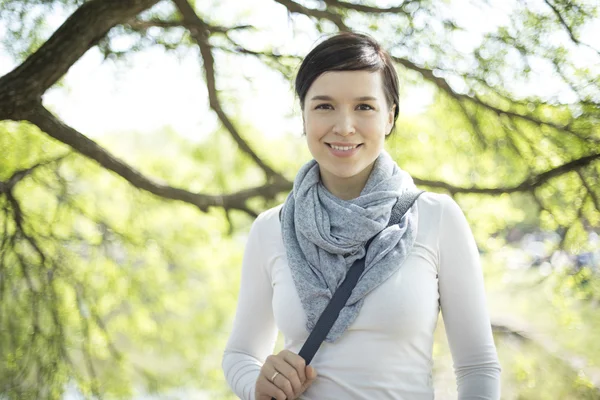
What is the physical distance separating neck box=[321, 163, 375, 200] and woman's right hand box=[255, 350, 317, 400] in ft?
1.14

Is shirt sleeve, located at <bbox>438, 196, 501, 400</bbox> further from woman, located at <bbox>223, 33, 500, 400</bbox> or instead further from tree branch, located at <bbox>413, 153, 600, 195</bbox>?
tree branch, located at <bbox>413, 153, 600, 195</bbox>

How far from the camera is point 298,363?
119 cm

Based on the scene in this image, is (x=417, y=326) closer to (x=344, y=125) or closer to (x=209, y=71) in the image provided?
(x=344, y=125)

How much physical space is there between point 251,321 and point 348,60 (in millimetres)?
553

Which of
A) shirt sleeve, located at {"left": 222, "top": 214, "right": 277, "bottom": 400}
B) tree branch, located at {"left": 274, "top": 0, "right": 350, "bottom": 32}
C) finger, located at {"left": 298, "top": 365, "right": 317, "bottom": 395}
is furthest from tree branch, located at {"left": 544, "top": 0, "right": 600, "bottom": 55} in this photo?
finger, located at {"left": 298, "top": 365, "right": 317, "bottom": 395}

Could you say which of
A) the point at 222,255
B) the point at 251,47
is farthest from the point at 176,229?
the point at 251,47

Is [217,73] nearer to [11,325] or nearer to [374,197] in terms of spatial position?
[11,325]

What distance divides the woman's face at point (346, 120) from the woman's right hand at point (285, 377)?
1.19 ft

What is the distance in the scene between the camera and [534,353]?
3.28 metres

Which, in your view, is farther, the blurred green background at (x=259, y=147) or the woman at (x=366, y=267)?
the blurred green background at (x=259, y=147)

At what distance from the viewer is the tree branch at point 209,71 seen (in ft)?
11.1

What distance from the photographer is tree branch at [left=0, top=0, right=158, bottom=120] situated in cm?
257

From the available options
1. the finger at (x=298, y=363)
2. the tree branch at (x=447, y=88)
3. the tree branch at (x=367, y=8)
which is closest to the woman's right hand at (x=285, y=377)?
the finger at (x=298, y=363)

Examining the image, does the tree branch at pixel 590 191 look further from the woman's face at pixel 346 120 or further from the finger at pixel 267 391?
the finger at pixel 267 391
